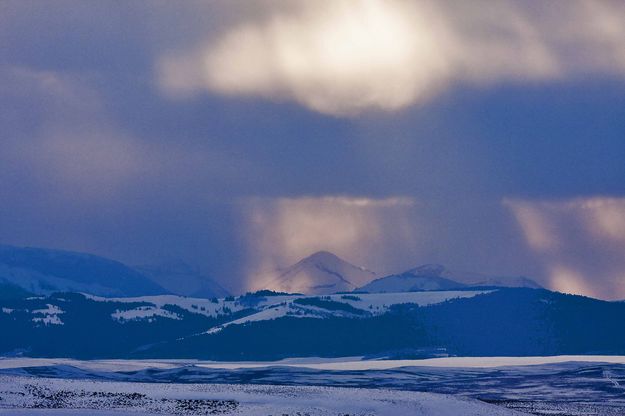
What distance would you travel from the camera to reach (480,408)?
129 meters

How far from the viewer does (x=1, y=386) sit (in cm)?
13375

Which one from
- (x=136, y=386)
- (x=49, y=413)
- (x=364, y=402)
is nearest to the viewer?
(x=49, y=413)

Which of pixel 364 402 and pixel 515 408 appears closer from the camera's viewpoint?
pixel 364 402

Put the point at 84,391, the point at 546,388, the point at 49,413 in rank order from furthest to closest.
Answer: the point at 546,388, the point at 84,391, the point at 49,413

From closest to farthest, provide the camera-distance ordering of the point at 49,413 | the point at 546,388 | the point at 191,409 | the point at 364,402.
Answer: the point at 49,413 < the point at 191,409 < the point at 364,402 < the point at 546,388

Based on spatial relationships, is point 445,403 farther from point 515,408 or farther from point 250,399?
point 250,399

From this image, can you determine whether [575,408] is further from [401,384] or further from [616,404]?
[401,384]

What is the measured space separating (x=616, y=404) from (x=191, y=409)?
6122cm

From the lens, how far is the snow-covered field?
116562mm

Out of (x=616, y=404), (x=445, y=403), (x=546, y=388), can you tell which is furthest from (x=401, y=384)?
(x=445, y=403)

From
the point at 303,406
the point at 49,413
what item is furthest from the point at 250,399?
the point at 49,413

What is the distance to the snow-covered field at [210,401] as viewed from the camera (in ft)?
382

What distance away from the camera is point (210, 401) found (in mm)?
128125

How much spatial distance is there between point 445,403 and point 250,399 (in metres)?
21.7
